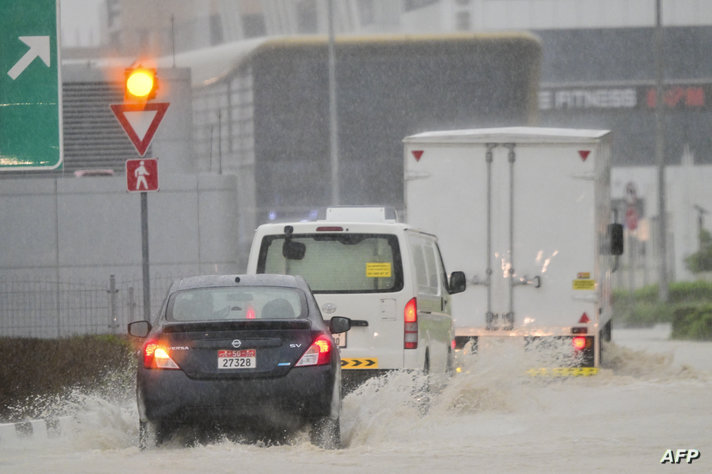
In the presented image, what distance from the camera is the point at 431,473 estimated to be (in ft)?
32.4

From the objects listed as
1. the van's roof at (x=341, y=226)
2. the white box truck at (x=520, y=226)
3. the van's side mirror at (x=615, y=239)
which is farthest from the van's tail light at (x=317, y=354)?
the van's side mirror at (x=615, y=239)

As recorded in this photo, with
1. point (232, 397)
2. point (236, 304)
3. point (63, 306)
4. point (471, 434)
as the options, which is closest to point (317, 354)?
point (232, 397)

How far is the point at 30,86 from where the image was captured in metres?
12.8

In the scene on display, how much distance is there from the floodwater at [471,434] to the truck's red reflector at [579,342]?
15.1 inches

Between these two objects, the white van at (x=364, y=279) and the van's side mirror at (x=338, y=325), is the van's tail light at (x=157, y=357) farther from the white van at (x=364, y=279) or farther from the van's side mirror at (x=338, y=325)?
the white van at (x=364, y=279)

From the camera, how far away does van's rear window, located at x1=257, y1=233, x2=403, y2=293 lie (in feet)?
46.4

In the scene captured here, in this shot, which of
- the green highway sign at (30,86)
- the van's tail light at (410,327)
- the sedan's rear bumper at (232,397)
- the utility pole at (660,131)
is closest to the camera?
the sedan's rear bumper at (232,397)

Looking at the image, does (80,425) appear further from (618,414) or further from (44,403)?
(618,414)

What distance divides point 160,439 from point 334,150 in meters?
25.6

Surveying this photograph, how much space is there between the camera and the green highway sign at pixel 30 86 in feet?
41.8

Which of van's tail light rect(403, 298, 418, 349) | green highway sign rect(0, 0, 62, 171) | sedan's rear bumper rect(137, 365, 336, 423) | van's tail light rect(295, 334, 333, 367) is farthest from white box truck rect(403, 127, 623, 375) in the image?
sedan's rear bumper rect(137, 365, 336, 423)

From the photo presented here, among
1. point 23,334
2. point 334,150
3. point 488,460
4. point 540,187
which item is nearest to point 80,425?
point 488,460

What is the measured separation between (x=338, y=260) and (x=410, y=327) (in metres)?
0.97

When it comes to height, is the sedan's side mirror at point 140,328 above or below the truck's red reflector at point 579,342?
above
